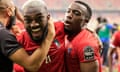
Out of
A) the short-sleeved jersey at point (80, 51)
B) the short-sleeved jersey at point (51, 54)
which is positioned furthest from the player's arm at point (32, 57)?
the short-sleeved jersey at point (80, 51)

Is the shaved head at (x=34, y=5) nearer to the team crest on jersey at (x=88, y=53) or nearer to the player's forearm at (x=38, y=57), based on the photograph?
the player's forearm at (x=38, y=57)

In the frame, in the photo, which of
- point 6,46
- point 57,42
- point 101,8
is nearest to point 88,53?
point 57,42

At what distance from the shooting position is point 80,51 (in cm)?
274

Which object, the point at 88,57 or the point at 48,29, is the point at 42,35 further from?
the point at 88,57

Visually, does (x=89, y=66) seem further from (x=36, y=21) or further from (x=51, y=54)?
(x=36, y=21)

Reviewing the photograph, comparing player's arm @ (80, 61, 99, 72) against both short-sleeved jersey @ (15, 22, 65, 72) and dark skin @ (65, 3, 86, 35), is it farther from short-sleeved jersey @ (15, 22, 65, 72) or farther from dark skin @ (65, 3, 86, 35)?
dark skin @ (65, 3, 86, 35)

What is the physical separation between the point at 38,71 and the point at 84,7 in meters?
0.59

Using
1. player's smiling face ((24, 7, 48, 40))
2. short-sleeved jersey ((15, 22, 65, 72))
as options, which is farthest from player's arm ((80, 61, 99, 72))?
player's smiling face ((24, 7, 48, 40))

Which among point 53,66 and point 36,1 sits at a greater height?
point 36,1

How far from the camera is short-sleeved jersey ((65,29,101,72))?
273cm

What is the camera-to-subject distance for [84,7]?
A: 115 inches

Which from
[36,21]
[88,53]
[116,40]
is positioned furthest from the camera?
[116,40]

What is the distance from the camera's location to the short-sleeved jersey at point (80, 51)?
2.73 m

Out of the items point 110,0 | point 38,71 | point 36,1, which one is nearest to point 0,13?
point 36,1
